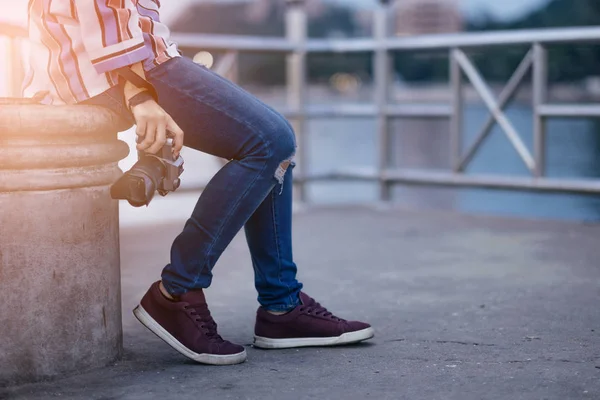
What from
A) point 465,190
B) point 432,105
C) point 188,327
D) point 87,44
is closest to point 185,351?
point 188,327

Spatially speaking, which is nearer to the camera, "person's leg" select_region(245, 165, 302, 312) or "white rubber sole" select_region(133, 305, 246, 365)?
"white rubber sole" select_region(133, 305, 246, 365)

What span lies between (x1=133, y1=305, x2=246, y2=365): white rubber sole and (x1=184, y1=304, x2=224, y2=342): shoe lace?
59 millimetres

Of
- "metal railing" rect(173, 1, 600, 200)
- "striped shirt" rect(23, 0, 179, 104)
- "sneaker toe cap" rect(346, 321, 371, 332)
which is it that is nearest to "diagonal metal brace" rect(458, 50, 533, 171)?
"metal railing" rect(173, 1, 600, 200)

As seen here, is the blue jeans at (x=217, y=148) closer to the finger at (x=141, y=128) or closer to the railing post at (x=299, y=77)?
the finger at (x=141, y=128)

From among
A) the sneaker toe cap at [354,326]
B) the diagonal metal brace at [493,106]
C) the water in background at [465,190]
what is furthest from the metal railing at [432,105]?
the sneaker toe cap at [354,326]

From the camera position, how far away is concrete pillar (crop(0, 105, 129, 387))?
7.61ft

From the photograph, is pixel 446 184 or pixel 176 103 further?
pixel 446 184

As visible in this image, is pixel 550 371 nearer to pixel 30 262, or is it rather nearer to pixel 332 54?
pixel 30 262

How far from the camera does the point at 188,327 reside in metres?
2.54

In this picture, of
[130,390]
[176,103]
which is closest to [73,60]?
[176,103]

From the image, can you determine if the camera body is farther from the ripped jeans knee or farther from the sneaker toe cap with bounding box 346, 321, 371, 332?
the sneaker toe cap with bounding box 346, 321, 371, 332

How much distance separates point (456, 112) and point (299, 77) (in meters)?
1.13

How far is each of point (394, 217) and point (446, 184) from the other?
1.60ft

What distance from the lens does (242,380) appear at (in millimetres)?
2393
